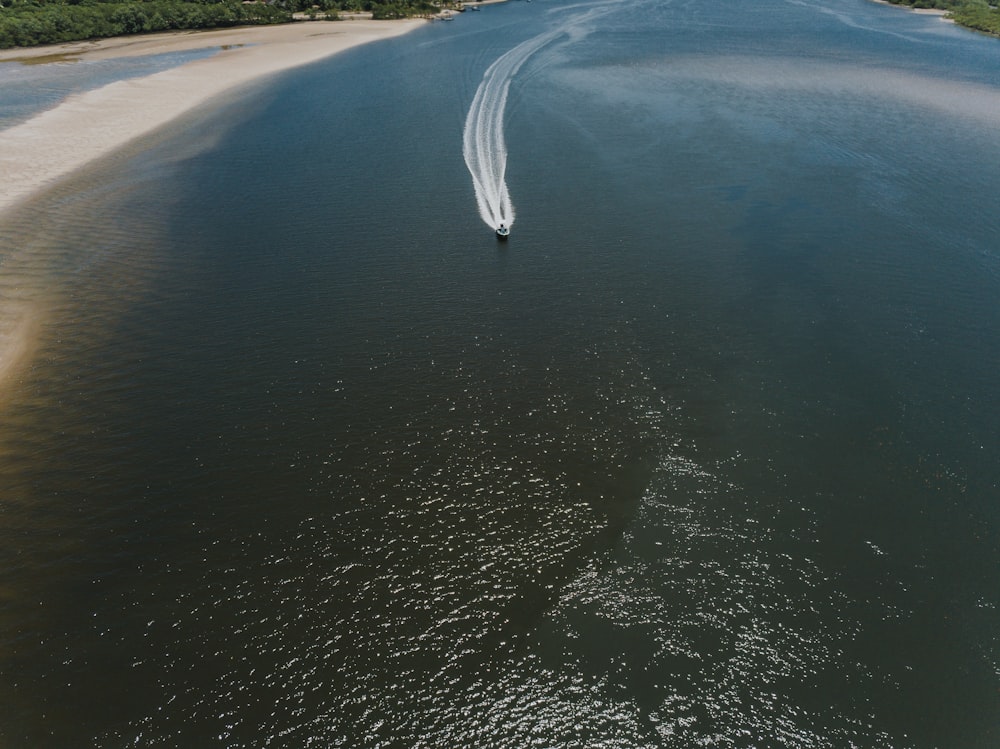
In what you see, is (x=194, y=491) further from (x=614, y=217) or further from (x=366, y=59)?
(x=366, y=59)

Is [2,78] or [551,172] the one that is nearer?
[551,172]

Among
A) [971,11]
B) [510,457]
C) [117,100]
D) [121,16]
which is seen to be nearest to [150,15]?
[121,16]

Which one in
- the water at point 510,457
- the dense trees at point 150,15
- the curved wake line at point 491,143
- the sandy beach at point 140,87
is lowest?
the water at point 510,457

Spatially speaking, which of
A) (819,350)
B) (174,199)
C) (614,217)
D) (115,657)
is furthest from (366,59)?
(115,657)

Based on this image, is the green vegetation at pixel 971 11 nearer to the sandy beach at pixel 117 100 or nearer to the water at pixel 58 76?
the sandy beach at pixel 117 100

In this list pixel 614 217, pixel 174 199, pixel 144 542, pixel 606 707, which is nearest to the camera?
pixel 606 707

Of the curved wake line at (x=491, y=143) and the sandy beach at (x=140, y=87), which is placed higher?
the sandy beach at (x=140, y=87)

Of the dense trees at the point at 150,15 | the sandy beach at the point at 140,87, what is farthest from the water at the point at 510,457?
the dense trees at the point at 150,15
